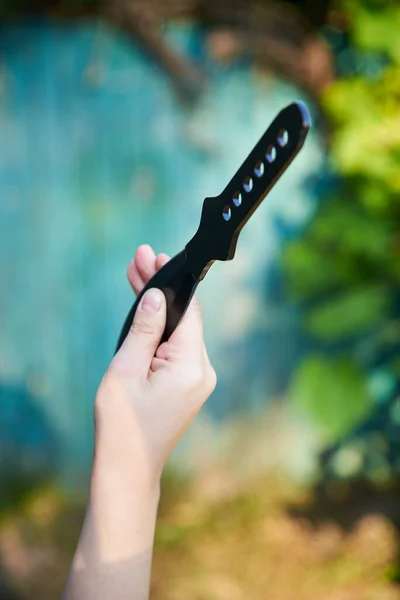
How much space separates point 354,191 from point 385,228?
7.6 inches

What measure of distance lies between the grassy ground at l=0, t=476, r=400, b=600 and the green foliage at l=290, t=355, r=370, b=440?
53 cm

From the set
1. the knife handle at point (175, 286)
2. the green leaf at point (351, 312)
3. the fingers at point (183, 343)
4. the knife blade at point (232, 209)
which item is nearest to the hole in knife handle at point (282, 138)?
the knife blade at point (232, 209)

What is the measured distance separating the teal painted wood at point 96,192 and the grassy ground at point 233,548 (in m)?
0.29

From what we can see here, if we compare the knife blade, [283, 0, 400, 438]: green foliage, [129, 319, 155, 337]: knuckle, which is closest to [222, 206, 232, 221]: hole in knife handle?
the knife blade

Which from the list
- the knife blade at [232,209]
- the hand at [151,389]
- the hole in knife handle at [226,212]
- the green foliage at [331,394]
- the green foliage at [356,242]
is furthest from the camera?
the green foliage at [331,394]

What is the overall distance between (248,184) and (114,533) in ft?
1.52

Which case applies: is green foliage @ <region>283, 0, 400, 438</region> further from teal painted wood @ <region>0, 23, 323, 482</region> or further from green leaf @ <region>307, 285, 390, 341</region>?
teal painted wood @ <region>0, 23, 323, 482</region>

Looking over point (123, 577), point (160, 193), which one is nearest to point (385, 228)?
point (160, 193)

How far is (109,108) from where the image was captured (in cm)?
221

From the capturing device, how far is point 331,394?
2090mm

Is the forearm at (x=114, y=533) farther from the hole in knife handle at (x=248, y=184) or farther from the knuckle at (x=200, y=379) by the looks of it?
the hole in knife handle at (x=248, y=184)

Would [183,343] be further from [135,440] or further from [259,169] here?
[259,169]

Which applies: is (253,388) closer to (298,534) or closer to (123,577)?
(298,534)

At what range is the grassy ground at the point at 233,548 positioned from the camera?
2.15 metres
